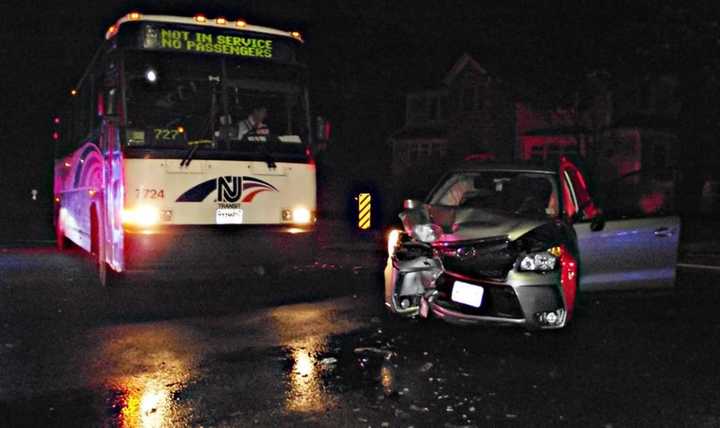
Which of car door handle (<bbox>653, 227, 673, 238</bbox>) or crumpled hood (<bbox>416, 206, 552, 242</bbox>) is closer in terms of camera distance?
crumpled hood (<bbox>416, 206, 552, 242</bbox>)

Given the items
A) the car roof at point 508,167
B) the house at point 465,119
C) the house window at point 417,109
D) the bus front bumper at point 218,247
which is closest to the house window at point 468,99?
the house at point 465,119

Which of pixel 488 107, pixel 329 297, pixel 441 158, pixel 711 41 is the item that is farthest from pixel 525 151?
pixel 329 297

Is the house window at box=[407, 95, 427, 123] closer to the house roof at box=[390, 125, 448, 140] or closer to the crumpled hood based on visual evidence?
the house roof at box=[390, 125, 448, 140]

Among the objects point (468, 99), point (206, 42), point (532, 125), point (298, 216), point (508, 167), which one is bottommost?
point (298, 216)

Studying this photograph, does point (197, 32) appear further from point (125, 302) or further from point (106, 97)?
point (125, 302)

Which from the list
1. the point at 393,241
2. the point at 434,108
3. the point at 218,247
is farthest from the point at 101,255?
the point at 434,108

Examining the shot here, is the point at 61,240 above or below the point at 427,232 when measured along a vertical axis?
below

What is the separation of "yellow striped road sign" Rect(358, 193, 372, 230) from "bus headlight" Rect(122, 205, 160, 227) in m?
9.70

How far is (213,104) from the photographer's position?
10.0 m

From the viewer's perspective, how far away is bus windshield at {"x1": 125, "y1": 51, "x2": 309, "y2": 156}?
9633 millimetres

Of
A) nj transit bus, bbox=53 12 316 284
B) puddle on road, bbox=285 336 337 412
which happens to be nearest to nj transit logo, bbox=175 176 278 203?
nj transit bus, bbox=53 12 316 284

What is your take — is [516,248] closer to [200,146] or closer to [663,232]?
[663,232]

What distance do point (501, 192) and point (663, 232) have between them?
1884mm

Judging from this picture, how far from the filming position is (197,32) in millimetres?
10172
